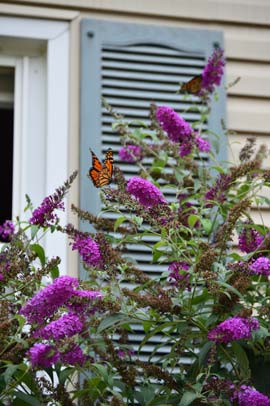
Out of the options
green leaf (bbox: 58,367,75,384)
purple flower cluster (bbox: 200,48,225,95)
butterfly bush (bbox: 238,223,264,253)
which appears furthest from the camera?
purple flower cluster (bbox: 200,48,225,95)

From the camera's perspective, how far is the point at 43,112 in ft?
16.5

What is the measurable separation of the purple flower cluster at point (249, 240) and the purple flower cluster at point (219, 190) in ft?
0.51

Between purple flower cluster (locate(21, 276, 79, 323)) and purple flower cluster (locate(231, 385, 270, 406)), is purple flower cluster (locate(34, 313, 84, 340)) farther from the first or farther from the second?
purple flower cluster (locate(231, 385, 270, 406))

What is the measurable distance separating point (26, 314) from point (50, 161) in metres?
1.68

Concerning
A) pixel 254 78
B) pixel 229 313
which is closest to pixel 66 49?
pixel 254 78

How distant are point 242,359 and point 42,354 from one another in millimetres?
681

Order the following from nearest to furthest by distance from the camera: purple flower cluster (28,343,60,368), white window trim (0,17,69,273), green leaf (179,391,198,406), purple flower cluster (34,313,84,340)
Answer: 1. purple flower cluster (28,343,60,368)
2. purple flower cluster (34,313,84,340)
3. green leaf (179,391,198,406)
4. white window trim (0,17,69,273)

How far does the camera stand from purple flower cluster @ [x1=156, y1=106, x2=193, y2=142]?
13.4ft

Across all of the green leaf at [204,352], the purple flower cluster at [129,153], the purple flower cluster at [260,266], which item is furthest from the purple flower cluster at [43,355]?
the purple flower cluster at [129,153]

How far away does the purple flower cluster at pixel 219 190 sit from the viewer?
3697mm

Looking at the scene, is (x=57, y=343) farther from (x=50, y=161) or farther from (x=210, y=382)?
(x=50, y=161)

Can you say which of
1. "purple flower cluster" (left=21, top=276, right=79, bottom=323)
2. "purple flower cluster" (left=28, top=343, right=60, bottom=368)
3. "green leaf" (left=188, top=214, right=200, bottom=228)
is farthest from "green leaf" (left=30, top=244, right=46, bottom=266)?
"purple flower cluster" (left=28, top=343, right=60, bottom=368)

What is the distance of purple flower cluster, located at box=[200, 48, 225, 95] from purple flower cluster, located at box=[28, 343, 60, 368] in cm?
183

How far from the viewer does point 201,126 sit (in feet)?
16.1
